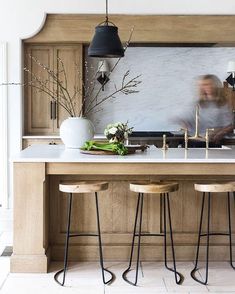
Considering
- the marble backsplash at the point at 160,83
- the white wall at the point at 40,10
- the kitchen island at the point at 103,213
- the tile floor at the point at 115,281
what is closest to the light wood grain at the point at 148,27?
the white wall at the point at 40,10

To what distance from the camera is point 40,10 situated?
708cm

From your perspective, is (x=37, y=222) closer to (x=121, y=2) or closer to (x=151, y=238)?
(x=151, y=238)

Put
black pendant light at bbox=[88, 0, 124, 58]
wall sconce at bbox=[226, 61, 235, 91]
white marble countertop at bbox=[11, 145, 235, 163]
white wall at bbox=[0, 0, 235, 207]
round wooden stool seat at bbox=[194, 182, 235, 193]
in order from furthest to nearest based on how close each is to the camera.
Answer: wall sconce at bbox=[226, 61, 235, 91] → white wall at bbox=[0, 0, 235, 207] → black pendant light at bbox=[88, 0, 124, 58] → white marble countertop at bbox=[11, 145, 235, 163] → round wooden stool seat at bbox=[194, 182, 235, 193]

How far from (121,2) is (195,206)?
11.1ft

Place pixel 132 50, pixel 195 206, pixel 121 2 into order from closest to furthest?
pixel 195 206, pixel 121 2, pixel 132 50

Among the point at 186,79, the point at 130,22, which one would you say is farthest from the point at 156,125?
the point at 130,22

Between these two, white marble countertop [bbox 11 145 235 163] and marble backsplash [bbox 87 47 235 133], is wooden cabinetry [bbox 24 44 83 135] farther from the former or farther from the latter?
white marble countertop [bbox 11 145 235 163]

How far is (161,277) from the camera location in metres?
4.40

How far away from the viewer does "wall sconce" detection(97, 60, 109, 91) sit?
7.61 m

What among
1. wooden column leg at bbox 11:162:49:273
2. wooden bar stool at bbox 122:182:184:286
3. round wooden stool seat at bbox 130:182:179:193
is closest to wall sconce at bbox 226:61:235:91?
wooden bar stool at bbox 122:182:184:286

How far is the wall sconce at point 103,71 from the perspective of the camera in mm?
7605

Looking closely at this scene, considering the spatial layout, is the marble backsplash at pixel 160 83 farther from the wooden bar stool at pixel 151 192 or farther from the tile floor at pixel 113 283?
the tile floor at pixel 113 283

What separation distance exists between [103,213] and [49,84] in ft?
9.94

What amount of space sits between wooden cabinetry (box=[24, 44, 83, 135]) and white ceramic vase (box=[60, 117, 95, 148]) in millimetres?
2208
